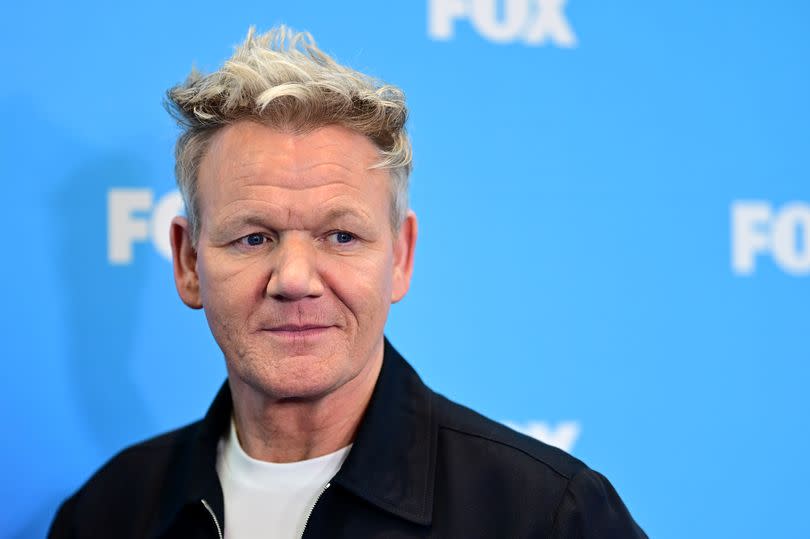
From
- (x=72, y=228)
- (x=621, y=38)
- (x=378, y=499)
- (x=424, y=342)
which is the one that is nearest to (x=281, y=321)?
(x=378, y=499)

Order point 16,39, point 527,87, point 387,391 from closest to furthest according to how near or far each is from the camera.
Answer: point 387,391 → point 16,39 → point 527,87

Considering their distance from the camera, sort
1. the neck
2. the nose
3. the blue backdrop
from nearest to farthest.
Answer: the nose → the neck → the blue backdrop

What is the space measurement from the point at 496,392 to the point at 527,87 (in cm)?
54

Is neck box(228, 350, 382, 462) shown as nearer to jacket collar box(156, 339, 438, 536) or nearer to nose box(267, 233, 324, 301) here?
jacket collar box(156, 339, 438, 536)

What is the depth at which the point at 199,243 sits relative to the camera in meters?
1.28

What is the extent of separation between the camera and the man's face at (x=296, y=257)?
120 centimetres

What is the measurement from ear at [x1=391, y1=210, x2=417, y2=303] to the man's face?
2.8 inches

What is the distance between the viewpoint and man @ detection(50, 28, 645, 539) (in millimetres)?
1206

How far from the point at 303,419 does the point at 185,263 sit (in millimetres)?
293

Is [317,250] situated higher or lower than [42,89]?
lower

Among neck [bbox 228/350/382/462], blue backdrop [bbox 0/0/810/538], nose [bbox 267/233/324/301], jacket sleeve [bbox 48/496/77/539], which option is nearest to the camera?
nose [bbox 267/233/324/301]

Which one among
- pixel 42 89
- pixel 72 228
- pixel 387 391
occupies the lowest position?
pixel 387 391

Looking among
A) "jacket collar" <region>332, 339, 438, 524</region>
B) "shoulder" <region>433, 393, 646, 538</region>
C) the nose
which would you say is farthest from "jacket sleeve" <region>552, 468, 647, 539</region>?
the nose

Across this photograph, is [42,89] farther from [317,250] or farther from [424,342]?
[424,342]
